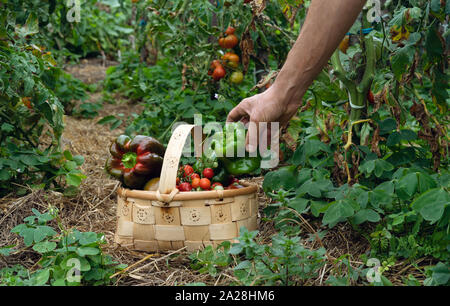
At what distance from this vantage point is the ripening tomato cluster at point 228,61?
8.73 ft

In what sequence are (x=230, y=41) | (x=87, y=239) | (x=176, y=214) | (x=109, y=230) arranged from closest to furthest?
(x=87, y=239) → (x=176, y=214) → (x=109, y=230) → (x=230, y=41)

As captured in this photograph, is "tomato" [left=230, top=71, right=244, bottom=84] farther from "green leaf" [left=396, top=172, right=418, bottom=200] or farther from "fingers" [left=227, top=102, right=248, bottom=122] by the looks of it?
"green leaf" [left=396, top=172, right=418, bottom=200]

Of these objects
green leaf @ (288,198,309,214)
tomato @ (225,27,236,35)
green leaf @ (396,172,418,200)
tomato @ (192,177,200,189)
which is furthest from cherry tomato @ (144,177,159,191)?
tomato @ (225,27,236,35)

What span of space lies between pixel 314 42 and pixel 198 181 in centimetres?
74

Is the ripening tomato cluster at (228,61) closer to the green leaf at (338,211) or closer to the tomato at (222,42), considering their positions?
the tomato at (222,42)

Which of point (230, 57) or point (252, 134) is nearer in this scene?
point (252, 134)

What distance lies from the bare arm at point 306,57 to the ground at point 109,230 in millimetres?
415

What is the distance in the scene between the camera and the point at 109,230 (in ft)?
6.56

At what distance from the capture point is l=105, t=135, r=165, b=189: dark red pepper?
185 centimetres

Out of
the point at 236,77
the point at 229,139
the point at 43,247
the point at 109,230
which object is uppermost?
the point at 236,77

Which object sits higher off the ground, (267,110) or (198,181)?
(267,110)

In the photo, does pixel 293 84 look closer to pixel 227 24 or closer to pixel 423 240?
pixel 423 240

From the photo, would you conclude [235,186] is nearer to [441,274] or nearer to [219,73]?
[441,274]

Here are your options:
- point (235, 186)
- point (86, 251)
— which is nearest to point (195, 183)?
point (235, 186)
